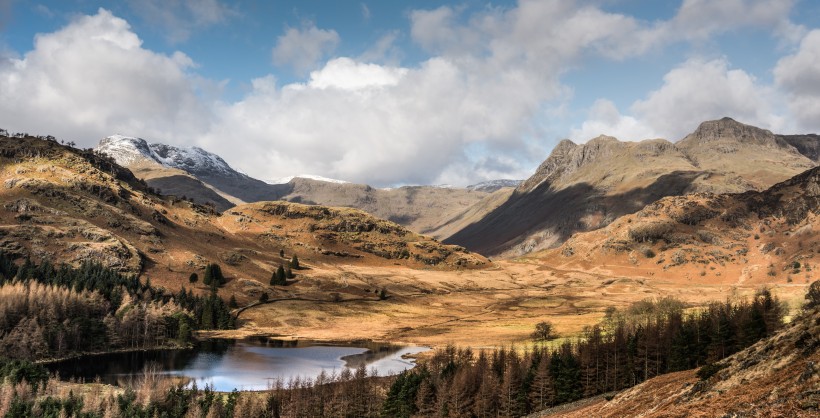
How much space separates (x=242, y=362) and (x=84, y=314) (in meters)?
53.8

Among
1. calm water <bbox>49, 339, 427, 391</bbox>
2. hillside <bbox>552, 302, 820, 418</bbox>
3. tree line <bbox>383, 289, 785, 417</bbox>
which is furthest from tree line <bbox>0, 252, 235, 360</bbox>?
hillside <bbox>552, 302, 820, 418</bbox>

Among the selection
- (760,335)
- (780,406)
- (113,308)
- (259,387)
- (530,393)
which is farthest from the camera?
(113,308)

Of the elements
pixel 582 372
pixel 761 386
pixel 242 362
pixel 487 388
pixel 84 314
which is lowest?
pixel 242 362

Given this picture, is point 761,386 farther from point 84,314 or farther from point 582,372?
point 84,314

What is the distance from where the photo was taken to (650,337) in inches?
4026

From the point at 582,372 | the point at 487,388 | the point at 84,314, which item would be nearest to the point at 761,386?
the point at 487,388

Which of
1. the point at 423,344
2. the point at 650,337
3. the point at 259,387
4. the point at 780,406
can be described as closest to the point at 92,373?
the point at 259,387

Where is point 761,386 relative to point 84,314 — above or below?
above

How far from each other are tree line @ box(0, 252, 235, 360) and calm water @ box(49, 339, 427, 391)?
334 inches

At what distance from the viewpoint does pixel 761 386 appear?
3366 cm

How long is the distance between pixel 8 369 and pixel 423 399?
83001 millimetres

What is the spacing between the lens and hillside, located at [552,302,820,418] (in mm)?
28598

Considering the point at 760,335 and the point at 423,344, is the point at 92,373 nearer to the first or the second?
the point at 423,344

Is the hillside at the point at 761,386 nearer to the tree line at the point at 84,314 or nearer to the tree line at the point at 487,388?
the tree line at the point at 487,388
